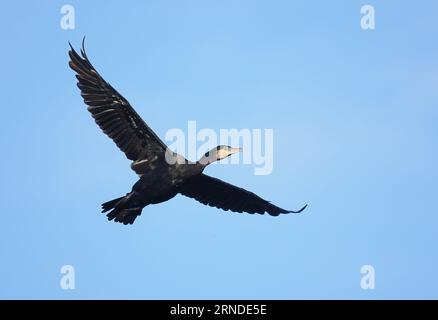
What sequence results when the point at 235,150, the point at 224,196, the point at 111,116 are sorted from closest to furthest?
the point at 235,150
the point at 111,116
the point at 224,196

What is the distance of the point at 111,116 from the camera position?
40094mm

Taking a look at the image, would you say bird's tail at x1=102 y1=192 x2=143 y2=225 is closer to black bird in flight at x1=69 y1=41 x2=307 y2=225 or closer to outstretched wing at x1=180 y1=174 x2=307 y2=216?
black bird in flight at x1=69 y1=41 x2=307 y2=225

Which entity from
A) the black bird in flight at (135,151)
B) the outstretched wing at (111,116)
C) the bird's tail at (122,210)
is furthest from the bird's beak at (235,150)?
the bird's tail at (122,210)

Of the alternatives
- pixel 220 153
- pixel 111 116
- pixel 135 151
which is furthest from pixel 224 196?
pixel 111 116

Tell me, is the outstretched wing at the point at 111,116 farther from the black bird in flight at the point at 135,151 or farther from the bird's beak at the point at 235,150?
the bird's beak at the point at 235,150

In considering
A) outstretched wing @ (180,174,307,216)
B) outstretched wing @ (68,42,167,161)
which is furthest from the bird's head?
outstretched wing @ (180,174,307,216)

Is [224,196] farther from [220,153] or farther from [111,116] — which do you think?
[111,116]

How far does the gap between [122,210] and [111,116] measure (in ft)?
6.63

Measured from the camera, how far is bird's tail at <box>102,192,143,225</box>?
131 ft

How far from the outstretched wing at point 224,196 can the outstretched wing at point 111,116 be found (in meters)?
1.44
